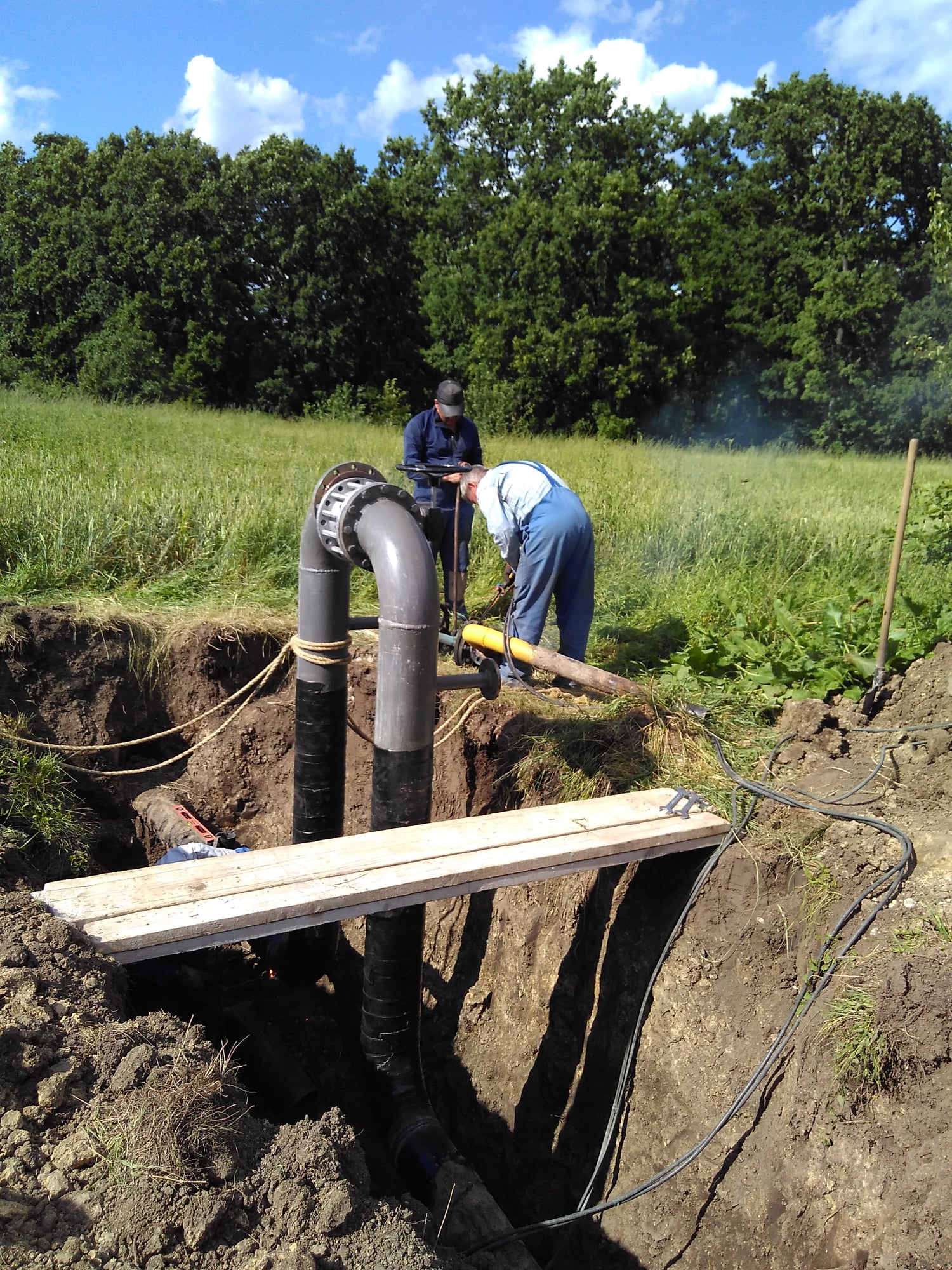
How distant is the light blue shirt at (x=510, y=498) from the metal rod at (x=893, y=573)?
1.70 meters

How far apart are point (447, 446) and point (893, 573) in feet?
11.2

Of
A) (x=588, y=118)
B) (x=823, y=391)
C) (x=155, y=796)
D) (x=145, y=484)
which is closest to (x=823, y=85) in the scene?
(x=588, y=118)

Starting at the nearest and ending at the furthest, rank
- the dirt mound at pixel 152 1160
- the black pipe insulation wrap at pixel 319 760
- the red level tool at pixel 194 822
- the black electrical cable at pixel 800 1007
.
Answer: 1. the dirt mound at pixel 152 1160
2. the black electrical cable at pixel 800 1007
3. the black pipe insulation wrap at pixel 319 760
4. the red level tool at pixel 194 822

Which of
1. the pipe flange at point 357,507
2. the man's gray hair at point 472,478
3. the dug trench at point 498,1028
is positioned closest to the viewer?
the dug trench at point 498,1028

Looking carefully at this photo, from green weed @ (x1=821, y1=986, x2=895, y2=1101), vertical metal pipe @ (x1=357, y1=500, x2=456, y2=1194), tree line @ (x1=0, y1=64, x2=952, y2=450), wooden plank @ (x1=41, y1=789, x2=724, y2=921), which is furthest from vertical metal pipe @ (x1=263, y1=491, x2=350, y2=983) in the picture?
tree line @ (x1=0, y1=64, x2=952, y2=450)

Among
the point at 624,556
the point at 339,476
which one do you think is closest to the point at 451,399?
the point at 624,556

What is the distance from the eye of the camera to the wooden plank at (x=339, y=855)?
8.91 feet

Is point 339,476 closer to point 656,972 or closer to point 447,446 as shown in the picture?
point 656,972

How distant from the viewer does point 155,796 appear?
5.00 meters

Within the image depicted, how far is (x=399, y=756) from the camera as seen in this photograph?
317 centimetres

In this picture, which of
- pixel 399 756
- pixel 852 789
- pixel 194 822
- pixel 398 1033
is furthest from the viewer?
pixel 194 822

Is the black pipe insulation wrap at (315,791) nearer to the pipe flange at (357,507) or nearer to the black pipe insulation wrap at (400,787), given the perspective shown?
the black pipe insulation wrap at (400,787)

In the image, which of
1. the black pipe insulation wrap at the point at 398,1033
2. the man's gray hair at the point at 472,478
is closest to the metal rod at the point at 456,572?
the man's gray hair at the point at 472,478

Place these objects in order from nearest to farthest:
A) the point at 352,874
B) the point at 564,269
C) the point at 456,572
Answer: the point at 352,874
the point at 456,572
the point at 564,269
